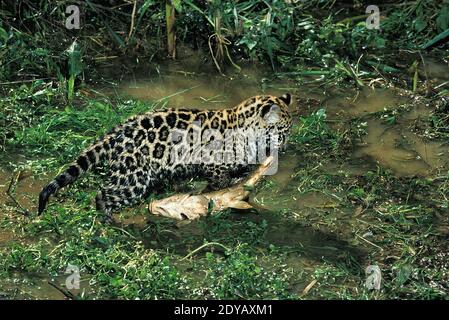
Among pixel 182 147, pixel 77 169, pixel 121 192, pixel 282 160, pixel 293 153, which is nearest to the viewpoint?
pixel 77 169

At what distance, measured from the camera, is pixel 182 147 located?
27.7 ft

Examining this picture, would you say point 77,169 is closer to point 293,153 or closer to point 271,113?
point 271,113

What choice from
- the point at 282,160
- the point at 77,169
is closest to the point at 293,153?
the point at 282,160

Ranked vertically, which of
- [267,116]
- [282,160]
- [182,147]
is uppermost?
[267,116]

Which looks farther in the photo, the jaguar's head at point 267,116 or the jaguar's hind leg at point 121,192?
the jaguar's head at point 267,116

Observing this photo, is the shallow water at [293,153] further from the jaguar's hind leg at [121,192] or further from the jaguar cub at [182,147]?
the jaguar cub at [182,147]

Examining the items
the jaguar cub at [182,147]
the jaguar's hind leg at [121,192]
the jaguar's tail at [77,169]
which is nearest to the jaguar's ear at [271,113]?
the jaguar cub at [182,147]

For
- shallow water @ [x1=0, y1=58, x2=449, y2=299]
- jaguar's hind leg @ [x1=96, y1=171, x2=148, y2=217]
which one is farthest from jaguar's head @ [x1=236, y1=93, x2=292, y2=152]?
jaguar's hind leg @ [x1=96, y1=171, x2=148, y2=217]

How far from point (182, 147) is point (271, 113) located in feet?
2.95

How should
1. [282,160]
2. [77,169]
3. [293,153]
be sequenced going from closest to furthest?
[77,169] < [282,160] < [293,153]

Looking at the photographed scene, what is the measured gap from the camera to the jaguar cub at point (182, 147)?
26.6 feet

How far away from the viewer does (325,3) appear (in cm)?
1188

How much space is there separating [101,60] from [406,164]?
390cm
